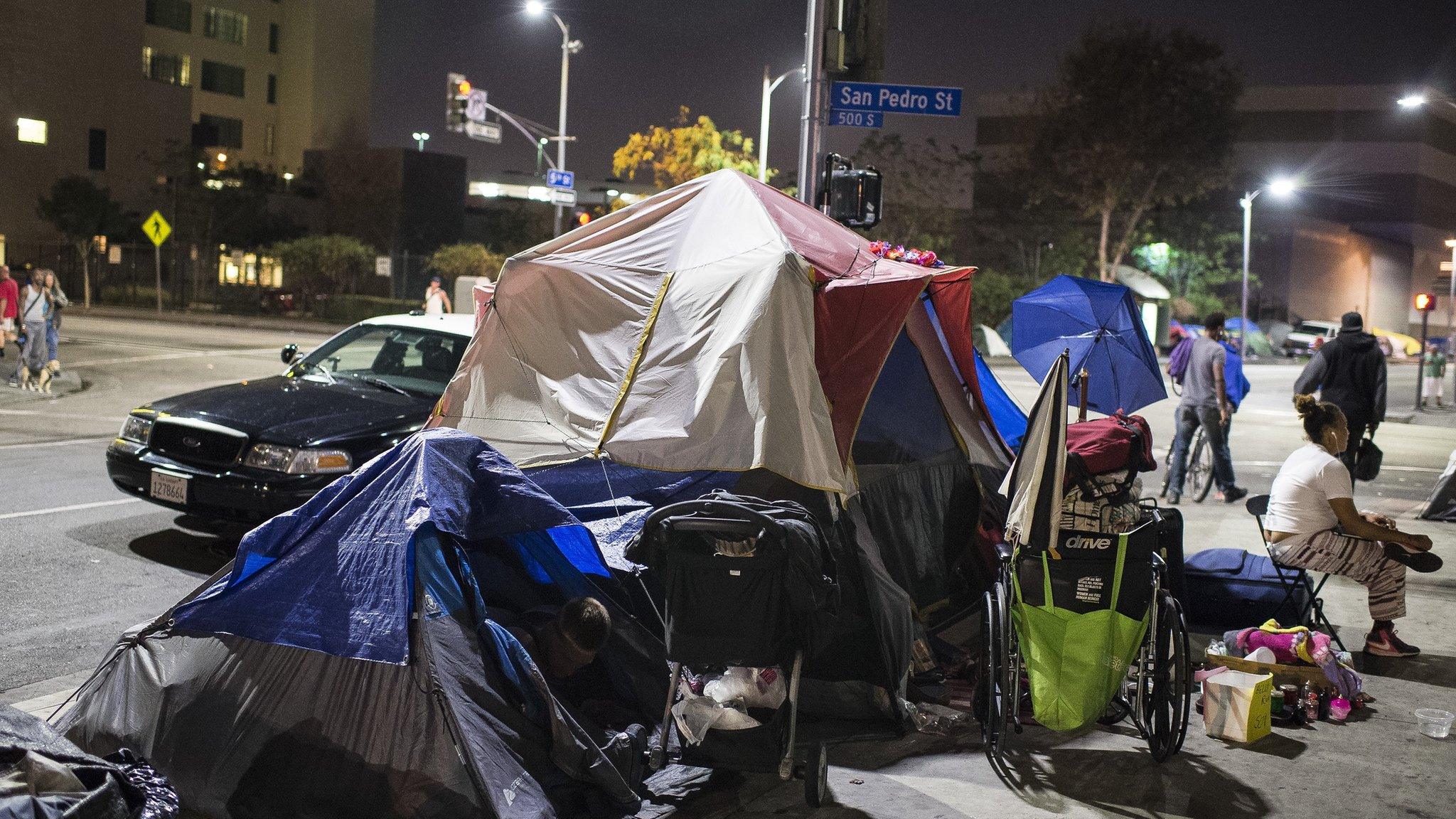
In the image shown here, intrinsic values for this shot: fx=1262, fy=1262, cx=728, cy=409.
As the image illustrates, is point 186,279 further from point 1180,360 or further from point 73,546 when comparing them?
point 1180,360

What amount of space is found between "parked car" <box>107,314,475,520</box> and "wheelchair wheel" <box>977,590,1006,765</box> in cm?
432

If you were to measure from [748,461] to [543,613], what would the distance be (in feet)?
4.49

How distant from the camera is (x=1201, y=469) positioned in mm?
12484

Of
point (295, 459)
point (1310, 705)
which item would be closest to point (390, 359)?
point (295, 459)

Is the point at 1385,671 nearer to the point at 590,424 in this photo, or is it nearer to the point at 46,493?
the point at 590,424

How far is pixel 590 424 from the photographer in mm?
6723

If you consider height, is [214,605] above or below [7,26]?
below

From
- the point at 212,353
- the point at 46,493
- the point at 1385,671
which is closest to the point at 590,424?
the point at 1385,671

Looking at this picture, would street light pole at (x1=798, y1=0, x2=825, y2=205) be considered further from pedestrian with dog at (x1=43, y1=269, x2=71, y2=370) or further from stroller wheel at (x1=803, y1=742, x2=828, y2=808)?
pedestrian with dog at (x1=43, y1=269, x2=71, y2=370)

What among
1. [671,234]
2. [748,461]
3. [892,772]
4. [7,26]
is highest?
[7,26]

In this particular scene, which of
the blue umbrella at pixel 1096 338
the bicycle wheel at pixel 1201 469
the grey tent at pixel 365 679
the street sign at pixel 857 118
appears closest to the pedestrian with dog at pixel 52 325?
the street sign at pixel 857 118

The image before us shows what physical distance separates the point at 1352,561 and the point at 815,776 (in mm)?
3730

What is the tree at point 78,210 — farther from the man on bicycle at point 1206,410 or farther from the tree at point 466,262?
the man on bicycle at point 1206,410

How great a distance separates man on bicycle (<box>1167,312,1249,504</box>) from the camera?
11852 mm
